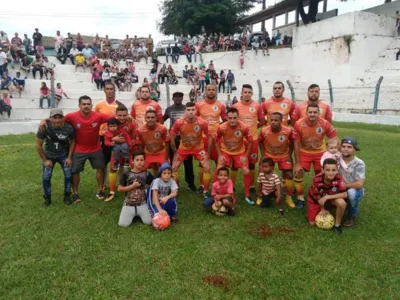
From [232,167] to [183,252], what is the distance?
2.52 metres

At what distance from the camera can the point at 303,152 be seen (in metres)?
6.28

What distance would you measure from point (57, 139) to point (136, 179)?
162 cm

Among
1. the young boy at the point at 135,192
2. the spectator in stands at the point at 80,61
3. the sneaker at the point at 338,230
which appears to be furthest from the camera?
the spectator in stands at the point at 80,61

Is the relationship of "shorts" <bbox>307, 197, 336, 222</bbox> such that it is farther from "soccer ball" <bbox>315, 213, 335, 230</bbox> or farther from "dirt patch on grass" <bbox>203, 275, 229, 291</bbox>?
"dirt patch on grass" <bbox>203, 275, 229, 291</bbox>

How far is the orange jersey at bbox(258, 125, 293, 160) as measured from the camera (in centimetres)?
633

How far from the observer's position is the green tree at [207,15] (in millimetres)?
38469

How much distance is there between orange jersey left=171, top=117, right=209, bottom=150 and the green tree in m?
34.2

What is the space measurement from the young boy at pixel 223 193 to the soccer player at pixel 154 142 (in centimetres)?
130

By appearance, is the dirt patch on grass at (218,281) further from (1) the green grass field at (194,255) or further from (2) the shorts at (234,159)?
(2) the shorts at (234,159)

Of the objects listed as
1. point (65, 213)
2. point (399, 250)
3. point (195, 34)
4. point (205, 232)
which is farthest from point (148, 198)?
point (195, 34)

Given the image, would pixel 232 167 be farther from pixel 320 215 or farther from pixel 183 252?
pixel 183 252

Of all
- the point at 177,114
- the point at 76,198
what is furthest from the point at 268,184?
the point at 76,198

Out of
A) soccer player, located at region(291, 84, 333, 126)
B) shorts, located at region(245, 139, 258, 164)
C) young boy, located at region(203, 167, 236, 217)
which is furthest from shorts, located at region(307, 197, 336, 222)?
soccer player, located at region(291, 84, 333, 126)

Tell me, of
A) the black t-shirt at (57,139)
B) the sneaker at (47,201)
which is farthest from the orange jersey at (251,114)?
the sneaker at (47,201)
